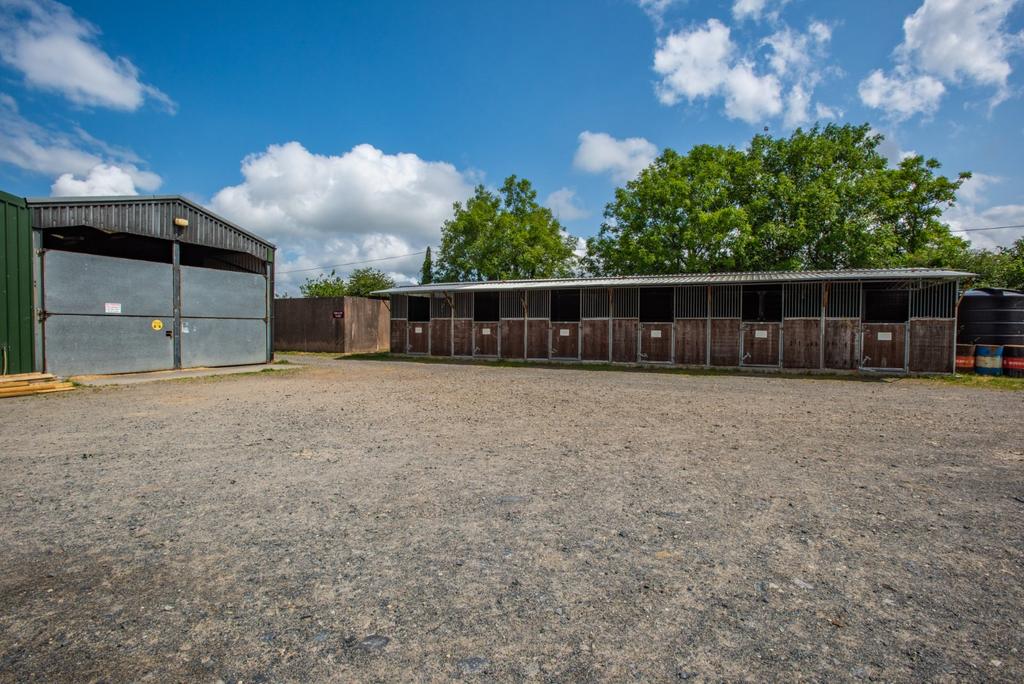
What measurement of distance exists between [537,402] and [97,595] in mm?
6888

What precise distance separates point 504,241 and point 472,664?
3887cm

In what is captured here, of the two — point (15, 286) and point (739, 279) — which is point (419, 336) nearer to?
point (739, 279)

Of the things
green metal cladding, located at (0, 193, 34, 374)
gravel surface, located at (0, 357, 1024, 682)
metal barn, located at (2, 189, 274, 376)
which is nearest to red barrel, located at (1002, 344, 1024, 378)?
gravel surface, located at (0, 357, 1024, 682)

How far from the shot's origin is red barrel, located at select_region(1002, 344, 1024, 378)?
550 inches

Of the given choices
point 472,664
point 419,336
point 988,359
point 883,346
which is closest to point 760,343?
point 883,346

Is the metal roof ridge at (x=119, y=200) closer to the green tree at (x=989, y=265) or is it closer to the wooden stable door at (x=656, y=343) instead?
the wooden stable door at (x=656, y=343)

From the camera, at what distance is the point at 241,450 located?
17.5ft

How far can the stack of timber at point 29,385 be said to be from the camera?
9695mm

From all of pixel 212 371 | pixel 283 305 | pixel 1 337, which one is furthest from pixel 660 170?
pixel 1 337

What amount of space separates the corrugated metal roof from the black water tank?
21.2m

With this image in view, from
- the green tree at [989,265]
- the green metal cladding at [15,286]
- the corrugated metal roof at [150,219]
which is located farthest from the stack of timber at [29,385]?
the green tree at [989,265]

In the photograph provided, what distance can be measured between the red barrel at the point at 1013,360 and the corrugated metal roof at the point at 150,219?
2168 centimetres

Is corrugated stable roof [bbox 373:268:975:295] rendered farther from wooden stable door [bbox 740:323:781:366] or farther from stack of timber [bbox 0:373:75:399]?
stack of timber [bbox 0:373:75:399]

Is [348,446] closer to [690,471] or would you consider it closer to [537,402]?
[690,471]
